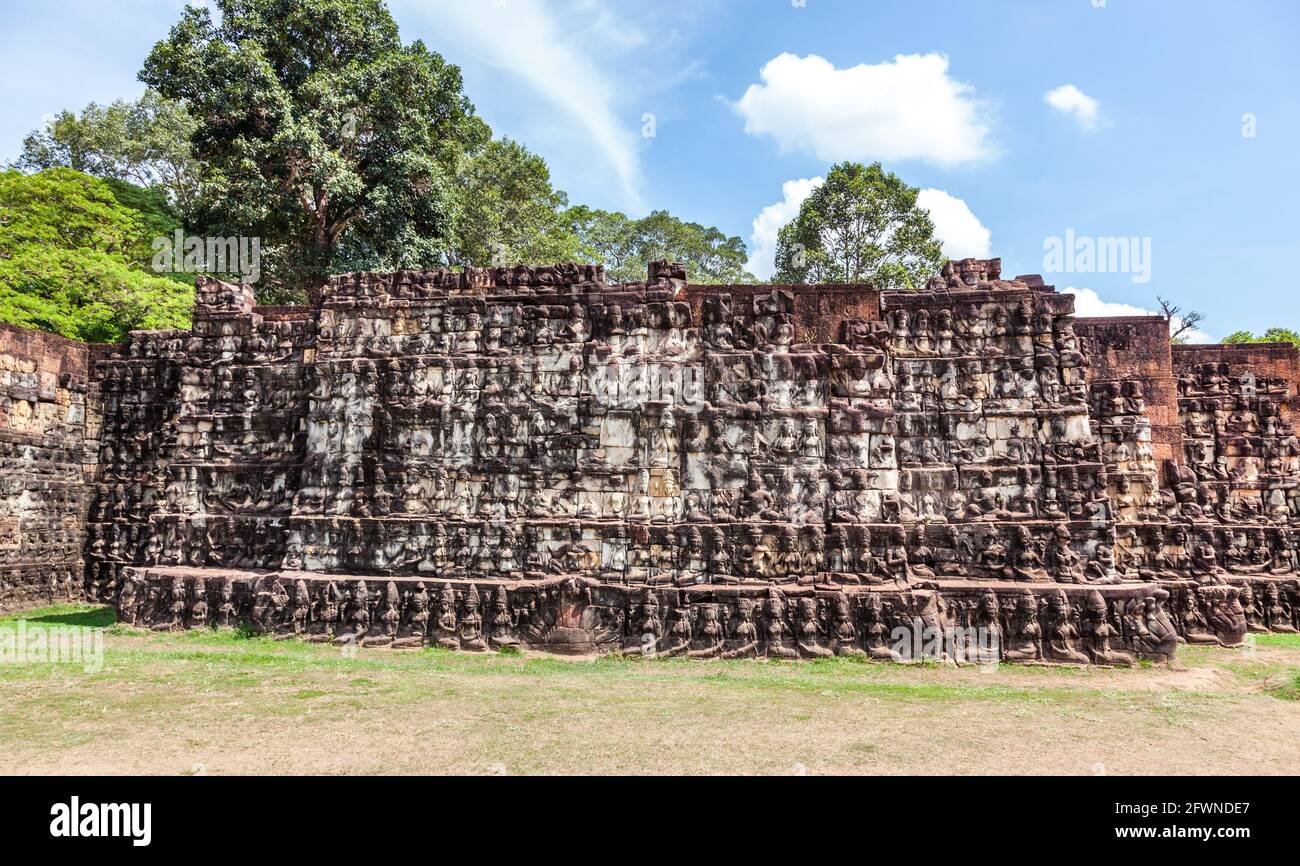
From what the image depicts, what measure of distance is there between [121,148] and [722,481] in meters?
29.3

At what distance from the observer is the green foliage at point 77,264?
1895cm

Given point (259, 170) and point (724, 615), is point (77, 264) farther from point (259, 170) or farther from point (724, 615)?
point (724, 615)

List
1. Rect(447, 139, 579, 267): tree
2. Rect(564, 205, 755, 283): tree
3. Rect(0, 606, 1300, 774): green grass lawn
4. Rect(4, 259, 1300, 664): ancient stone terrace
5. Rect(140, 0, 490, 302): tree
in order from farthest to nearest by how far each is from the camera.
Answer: Rect(564, 205, 755, 283): tree < Rect(447, 139, 579, 267): tree < Rect(140, 0, 490, 302): tree < Rect(4, 259, 1300, 664): ancient stone terrace < Rect(0, 606, 1300, 774): green grass lawn

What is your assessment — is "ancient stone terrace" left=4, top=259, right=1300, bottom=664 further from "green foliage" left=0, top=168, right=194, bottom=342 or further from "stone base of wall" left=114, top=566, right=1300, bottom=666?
"green foliage" left=0, top=168, right=194, bottom=342

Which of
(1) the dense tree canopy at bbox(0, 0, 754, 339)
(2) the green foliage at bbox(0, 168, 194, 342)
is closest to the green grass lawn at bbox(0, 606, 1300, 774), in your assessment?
(2) the green foliage at bbox(0, 168, 194, 342)

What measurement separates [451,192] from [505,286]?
13.5 metres

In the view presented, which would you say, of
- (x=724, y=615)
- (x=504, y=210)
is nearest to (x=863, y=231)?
(x=504, y=210)

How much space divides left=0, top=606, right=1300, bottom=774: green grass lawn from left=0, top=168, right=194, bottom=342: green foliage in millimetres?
12047

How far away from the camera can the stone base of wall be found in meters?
10.7

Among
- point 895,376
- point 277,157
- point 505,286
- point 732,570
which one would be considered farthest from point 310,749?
point 277,157

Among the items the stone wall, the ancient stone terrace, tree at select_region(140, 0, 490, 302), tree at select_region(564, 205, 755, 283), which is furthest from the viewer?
tree at select_region(564, 205, 755, 283)

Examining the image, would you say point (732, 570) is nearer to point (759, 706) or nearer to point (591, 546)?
point (591, 546)

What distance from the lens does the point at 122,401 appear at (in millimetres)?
16500

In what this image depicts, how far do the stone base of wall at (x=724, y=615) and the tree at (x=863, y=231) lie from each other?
1969 cm
